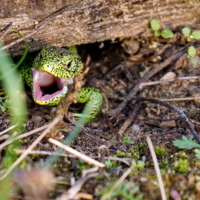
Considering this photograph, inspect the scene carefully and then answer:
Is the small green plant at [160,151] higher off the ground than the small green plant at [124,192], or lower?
lower

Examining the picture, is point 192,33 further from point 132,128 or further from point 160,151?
point 160,151

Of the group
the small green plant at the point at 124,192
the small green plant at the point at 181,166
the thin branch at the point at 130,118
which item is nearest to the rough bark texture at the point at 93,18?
the thin branch at the point at 130,118

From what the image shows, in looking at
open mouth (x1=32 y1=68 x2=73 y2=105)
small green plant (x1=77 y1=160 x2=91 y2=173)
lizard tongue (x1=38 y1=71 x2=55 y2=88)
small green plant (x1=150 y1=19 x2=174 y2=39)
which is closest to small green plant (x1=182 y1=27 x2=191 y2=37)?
small green plant (x1=150 y1=19 x2=174 y2=39)

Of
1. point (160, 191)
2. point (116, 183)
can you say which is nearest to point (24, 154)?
point (116, 183)

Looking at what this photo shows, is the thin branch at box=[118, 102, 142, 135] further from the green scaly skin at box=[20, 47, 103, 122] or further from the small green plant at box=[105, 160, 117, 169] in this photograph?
the small green plant at box=[105, 160, 117, 169]

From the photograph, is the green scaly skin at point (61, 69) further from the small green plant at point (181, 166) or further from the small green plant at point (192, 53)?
the small green plant at point (181, 166)

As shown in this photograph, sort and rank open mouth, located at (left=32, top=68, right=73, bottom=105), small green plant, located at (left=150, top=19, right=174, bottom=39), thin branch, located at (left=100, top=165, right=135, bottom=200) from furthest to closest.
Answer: small green plant, located at (left=150, top=19, right=174, bottom=39) < open mouth, located at (left=32, top=68, right=73, bottom=105) < thin branch, located at (left=100, top=165, right=135, bottom=200)
